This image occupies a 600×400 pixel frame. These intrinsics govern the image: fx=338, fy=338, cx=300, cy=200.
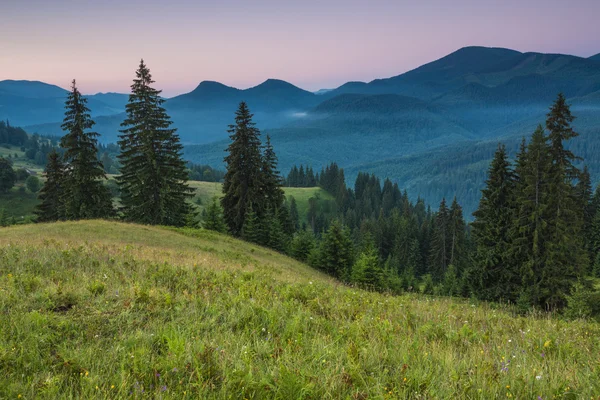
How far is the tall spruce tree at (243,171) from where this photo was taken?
40.7 meters

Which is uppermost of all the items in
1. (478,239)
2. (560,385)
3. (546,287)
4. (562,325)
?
(560,385)

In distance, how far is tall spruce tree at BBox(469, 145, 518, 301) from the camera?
30.0 meters

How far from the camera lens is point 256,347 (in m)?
4.58

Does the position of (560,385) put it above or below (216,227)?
above

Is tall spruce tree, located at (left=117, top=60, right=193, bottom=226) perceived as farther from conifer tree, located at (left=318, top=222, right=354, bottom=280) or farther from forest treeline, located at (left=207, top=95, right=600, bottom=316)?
conifer tree, located at (left=318, top=222, right=354, bottom=280)

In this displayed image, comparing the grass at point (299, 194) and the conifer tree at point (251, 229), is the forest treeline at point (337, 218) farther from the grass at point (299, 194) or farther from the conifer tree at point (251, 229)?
the grass at point (299, 194)

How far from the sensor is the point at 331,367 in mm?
4074

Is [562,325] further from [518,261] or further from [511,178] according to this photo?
[511,178]

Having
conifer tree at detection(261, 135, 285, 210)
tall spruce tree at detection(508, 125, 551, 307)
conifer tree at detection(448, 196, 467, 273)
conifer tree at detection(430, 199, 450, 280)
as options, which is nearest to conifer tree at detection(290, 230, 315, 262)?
conifer tree at detection(261, 135, 285, 210)

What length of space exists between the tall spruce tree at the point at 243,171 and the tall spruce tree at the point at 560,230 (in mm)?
29152

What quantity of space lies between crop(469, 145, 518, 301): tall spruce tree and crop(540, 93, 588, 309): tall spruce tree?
3.05 metres

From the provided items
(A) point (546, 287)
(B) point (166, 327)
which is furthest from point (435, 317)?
(A) point (546, 287)

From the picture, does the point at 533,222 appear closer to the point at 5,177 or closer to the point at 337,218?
the point at 337,218

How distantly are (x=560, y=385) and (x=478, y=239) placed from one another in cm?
3188
